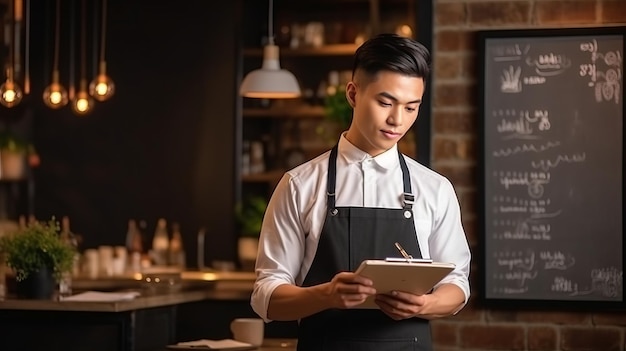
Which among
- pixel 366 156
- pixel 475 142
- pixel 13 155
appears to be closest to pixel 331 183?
pixel 366 156

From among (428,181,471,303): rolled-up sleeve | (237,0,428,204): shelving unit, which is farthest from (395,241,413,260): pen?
(237,0,428,204): shelving unit

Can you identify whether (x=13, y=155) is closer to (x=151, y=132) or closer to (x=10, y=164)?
(x=10, y=164)

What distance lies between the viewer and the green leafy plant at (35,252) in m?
5.15

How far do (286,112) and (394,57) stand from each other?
5477 mm

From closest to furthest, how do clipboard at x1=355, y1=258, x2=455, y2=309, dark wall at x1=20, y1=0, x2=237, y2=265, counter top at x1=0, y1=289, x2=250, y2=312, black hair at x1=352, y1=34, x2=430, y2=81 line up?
1. clipboard at x1=355, y1=258, x2=455, y2=309
2. black hair at x1=352, y1=34, x2=430, y2=81
3. counter top at x1=0, y1=289, x2=250, y2=312
4. dark wall at x1=20, y1=0, x2=237, y2=265

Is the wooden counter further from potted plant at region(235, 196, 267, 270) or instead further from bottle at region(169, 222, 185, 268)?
bottle at region(169, 222, 185, 268)

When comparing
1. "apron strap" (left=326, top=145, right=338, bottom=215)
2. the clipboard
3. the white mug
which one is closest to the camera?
the clipboard

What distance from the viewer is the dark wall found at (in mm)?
8383

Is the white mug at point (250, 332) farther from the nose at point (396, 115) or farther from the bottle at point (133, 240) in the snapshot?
the bottle at point (133, 240)

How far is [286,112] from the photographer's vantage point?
327 inches

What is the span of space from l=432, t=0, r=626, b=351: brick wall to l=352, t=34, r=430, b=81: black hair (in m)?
1.81

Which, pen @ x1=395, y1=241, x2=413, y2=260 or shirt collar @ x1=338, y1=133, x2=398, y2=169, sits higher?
shirt collar @ x1=338, y1=133, x2=398, y2=169

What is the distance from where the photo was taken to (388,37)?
291 centimetres

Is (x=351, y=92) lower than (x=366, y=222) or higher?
higher
